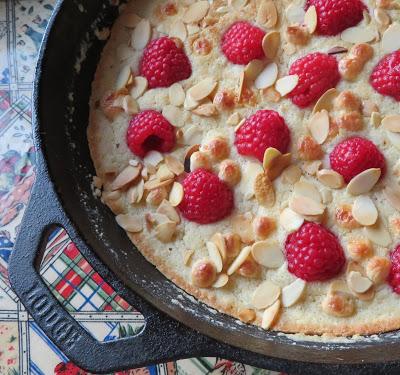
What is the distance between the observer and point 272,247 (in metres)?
1.38

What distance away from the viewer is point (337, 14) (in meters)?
1.45

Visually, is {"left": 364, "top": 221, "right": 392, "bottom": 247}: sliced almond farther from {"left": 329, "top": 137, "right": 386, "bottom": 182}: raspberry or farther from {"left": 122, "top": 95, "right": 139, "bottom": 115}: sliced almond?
{"left": 122, "top": 95, "right": 139, "bottom": 115}: sliced almond

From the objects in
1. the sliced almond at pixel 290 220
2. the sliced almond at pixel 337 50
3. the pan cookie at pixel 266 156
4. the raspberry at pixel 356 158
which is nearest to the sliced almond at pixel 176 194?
the pan cookie at pixel 266 156

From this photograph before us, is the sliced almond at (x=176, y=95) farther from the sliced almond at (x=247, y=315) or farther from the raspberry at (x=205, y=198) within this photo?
the sliced almond at (x=247, y=315)

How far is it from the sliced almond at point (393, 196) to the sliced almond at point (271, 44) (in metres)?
Answer: 0.38

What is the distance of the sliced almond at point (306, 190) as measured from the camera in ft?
4.54

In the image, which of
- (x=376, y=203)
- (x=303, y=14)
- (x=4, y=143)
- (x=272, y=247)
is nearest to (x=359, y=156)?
(x=376, y=203)

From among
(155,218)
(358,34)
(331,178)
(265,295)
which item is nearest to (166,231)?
(155,218)

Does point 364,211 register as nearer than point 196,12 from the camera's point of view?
Yes

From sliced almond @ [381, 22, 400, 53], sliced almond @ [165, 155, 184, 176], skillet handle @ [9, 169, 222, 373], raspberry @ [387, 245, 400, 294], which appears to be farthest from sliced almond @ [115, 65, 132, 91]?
raspberry @ [387, 245, 400, 294]

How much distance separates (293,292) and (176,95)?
0.49 m

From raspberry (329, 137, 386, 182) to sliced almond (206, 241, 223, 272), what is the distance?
0.96ft

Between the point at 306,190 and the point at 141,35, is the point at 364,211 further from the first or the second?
the point at 141,35

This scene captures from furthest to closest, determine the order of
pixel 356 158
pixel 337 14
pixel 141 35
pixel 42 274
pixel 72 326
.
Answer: pixel 42 274 < pixel 141 35 < pixel 337 14 < pixel 356 158 < pixel 72 326
